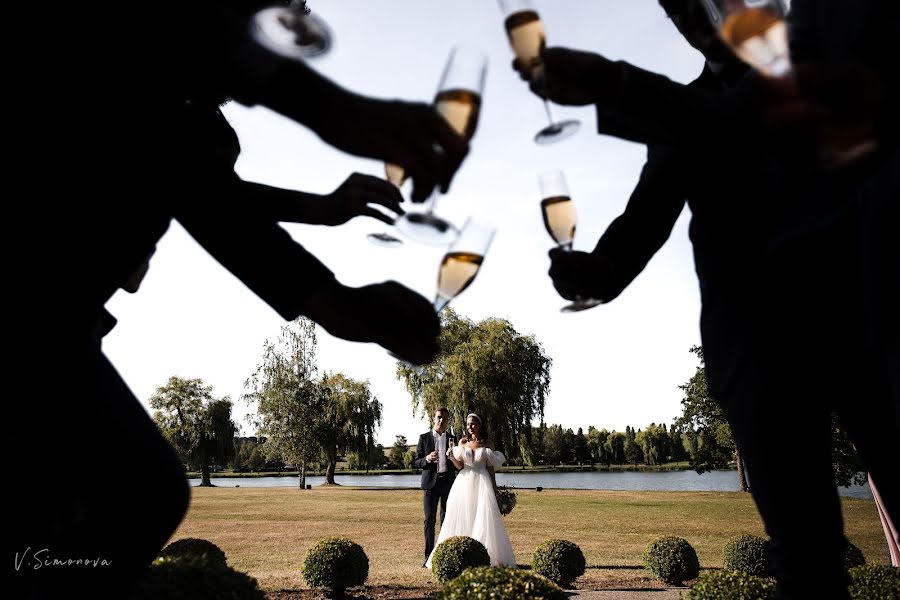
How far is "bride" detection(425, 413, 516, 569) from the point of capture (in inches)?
389

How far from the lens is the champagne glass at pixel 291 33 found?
1.21 metres

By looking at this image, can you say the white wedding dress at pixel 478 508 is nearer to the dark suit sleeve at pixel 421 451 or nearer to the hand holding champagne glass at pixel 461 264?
the dark suit sleeve at pixel 421 451

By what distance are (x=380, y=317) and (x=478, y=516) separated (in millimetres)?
9112

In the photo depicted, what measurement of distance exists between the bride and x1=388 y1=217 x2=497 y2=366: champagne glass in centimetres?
829

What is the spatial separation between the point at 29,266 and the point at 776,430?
1.71 meters

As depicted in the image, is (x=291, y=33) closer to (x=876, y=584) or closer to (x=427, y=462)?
(x=876, y=584)

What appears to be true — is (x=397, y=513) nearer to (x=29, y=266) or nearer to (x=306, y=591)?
(x=306, y=591)

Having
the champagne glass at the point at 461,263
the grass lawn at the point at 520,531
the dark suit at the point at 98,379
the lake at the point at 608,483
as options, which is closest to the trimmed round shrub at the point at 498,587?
the champagne glass at the point at 461,263

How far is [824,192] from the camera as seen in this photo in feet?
4.63

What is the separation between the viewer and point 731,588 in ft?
14.1

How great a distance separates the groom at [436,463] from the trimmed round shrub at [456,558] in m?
2.98

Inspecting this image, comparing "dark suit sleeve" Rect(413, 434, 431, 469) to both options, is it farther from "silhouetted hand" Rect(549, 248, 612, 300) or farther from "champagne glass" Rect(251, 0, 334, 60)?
"champagne glass" Rect(251, 0, 334, 60)

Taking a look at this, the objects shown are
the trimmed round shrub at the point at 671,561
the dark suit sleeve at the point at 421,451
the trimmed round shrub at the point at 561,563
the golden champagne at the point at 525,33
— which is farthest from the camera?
the dark suit sleeve at the point at 421,451

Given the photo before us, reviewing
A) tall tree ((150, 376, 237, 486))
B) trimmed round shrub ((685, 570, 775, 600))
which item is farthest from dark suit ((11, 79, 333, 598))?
tall tree ((150, 376, 237, 486))
